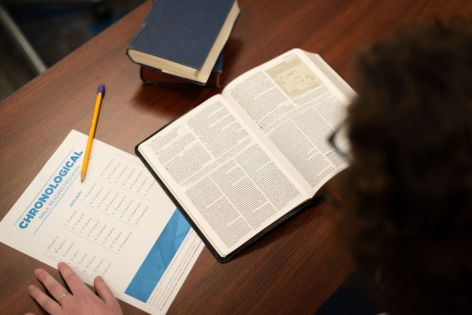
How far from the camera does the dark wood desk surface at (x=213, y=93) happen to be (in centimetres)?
70

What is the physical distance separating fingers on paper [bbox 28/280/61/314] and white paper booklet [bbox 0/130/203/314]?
48 mm

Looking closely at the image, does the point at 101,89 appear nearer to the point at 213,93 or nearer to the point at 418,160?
the point at 213,93

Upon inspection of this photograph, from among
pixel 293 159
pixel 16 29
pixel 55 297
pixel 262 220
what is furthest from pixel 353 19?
pixel 16 29

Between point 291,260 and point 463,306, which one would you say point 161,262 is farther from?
point 463,306

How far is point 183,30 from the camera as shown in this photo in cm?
83

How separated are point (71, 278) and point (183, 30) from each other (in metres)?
0.50

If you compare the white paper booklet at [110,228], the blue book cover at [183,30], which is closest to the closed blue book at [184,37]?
the blue book cover at [183,30]

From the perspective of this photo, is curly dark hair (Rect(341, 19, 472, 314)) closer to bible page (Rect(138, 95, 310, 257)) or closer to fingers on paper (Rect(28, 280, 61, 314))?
bible page (Rect(138, 95, 310, 257))

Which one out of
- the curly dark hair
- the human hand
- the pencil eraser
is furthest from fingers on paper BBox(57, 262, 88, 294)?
the curly dark hair

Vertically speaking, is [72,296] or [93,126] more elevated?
[93,126]

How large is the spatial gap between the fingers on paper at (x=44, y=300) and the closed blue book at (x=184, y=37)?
0.45 metres

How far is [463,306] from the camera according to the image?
397 millimetres

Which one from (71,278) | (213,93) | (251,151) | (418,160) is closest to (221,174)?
(251,151)

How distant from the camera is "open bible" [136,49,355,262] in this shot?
72cm
